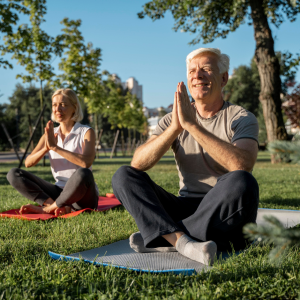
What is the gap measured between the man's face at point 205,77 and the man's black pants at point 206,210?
33.0 inches

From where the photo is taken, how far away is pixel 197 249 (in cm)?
231

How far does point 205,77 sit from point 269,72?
34.8 feet

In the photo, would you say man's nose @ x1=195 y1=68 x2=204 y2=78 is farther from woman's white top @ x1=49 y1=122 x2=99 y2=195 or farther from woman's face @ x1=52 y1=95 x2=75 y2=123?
woman's face @ x1=52 y1=95 x2=75 y2=123

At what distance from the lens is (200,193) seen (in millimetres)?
2963

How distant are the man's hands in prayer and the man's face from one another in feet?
0.71

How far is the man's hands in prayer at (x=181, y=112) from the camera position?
8.69ft

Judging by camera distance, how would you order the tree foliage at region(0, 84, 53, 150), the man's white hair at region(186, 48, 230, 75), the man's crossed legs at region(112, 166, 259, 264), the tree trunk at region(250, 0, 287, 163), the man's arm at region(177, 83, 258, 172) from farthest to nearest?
the tree foliage at region(0, 84, 53, 150)
the tree trunk at region(250, 0, 287, 163)
the man's white hair at region(186, 48, 230, 75)
the man's arm at region(177, 83, 258, 172)
the man's crossed legs at region(112, 166, 259, 264)

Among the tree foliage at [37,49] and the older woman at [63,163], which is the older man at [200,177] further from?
the tree foliage at [37,49]

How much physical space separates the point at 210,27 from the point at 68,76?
21.0ft

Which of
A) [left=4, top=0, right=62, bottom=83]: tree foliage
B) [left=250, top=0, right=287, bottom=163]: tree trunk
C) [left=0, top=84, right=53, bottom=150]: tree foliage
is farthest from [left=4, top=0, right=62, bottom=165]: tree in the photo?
[left=0, top=84, right=53, bottom=150]: tree foliage

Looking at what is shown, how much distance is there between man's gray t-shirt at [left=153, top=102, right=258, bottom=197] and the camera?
290 centimetres

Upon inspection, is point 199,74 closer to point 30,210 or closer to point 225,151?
point 225,151

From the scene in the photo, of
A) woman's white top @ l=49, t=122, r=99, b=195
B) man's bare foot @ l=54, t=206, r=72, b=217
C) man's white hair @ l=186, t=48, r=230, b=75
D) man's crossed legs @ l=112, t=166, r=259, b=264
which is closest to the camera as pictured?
man's crossed legs @ l=112, t=166, r=259, b=264

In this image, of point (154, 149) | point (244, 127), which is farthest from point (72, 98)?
point (244, 127)
